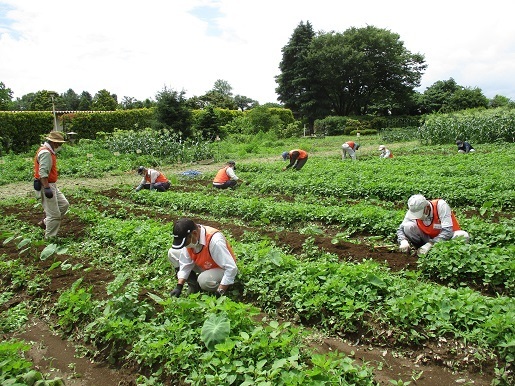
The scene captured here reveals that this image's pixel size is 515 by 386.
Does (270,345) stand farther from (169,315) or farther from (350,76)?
(350,76)

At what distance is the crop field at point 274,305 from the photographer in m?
3.38

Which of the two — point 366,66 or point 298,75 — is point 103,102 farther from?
point 366,66

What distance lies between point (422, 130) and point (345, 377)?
22231 millimetres

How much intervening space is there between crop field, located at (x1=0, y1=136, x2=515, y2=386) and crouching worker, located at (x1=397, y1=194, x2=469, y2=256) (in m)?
0.31

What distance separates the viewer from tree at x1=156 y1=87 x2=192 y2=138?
21.7 m

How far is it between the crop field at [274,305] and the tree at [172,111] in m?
13.7

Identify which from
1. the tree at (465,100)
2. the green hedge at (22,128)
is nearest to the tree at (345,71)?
the tree at (465,100)

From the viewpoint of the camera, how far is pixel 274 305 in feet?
15.5

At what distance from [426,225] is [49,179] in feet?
20.9

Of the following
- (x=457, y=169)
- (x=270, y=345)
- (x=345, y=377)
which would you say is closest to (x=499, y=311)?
(x=345, y=377)

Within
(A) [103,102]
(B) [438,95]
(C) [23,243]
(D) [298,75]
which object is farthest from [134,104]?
(C) [23,243]

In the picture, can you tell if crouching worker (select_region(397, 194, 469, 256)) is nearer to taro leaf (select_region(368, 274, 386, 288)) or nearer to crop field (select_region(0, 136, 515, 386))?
crop field (select_region(0, 136, 515, 386))

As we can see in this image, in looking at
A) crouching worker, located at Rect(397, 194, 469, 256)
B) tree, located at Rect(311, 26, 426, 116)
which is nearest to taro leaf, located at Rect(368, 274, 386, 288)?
crouching worker, located at Rect(397, 194, 469, 256)

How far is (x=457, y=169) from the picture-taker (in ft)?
37.4
